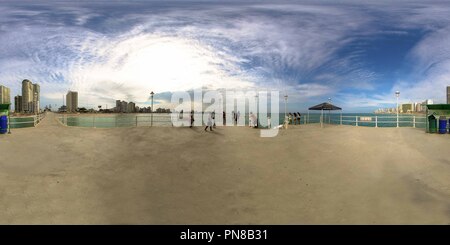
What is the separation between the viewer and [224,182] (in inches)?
420

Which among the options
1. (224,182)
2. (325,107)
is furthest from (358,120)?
(224,182)

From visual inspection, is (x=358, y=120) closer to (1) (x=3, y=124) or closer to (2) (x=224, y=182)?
(2) (x=224, y=182)

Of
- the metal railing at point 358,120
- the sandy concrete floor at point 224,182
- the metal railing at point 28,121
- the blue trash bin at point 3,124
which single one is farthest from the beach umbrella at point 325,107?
the blue trash bin at point 3,124

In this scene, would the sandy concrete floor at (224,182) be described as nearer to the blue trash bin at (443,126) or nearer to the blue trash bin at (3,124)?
the blue trash bin at (3,124)

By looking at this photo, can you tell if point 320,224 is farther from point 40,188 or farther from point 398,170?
point 40,188

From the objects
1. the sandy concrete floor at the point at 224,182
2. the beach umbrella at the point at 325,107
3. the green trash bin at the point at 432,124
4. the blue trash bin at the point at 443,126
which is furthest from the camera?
the beach umbrella at the point at 325,107

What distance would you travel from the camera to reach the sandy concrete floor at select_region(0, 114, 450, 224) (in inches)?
327

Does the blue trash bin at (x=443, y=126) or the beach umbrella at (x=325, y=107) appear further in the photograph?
the beach umbrella at (x=325, y=107)

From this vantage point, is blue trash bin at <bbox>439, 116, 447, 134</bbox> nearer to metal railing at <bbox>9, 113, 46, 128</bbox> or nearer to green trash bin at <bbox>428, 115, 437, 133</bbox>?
green trash bin at <bbox>428, 115, 437, 133</bbox>

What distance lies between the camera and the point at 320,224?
793 cm

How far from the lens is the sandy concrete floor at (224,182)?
8.31m

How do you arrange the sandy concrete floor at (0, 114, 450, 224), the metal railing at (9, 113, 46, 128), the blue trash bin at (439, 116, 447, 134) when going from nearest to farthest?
1. the sandy concrete floor at (0, 114, 450, 224)
2. the blue trash bin at (439, 116, 447, 134)
3. the metal railing at (9, 113, 46, 128)

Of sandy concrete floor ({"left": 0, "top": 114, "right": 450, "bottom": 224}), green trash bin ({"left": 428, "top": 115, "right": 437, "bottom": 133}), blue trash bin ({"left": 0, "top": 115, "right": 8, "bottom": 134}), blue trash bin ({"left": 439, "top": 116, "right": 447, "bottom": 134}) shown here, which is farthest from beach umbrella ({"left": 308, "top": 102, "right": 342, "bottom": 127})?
blue trash bin ({"left": 0, "top": 115, "right": 8, "bottom": 134})

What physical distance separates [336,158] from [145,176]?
825 centimetres
